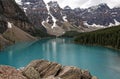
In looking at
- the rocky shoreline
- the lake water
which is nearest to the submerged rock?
the rocky shoreline

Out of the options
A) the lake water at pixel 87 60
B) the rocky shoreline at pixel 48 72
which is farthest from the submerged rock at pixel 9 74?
the lake water at pixel 87 60

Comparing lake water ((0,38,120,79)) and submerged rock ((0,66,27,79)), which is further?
lake water ((0,38,120,79))

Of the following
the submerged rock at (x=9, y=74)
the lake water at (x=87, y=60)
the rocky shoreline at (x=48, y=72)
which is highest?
the submerged rock at (x=9, y=74)

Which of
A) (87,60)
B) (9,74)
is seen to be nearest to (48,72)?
(9,74)

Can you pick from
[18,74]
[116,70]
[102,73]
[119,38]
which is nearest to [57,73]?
[18,74]

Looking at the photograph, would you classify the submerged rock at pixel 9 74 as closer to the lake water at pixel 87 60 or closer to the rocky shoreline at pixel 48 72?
the rocky shoreline at pixel 48 72

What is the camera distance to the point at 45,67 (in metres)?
35.7

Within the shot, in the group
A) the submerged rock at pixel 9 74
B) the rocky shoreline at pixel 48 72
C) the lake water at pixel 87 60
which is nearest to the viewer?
the submerged rock at pixel 9 74

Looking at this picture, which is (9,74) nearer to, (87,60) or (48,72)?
(48,72)

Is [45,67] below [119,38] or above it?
above

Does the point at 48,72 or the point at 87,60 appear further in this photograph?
the point at 87,60

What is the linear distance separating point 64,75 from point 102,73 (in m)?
49.4

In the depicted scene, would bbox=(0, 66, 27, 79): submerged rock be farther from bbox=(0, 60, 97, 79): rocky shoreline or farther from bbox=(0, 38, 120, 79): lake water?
bbox=(0, 38, 120, 79): lake water

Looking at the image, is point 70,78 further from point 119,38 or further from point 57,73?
point 119,38
